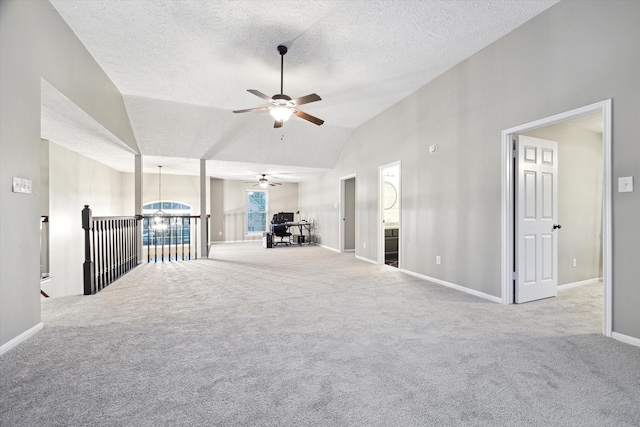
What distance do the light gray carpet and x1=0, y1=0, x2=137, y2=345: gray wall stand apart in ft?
1.09

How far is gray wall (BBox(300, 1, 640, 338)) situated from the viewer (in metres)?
2.28

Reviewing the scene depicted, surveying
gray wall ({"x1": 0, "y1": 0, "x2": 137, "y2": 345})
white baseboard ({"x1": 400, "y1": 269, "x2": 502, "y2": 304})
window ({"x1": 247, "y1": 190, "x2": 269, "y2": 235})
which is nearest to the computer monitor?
window ({"x1": 247, "y1": 190, "x2": 269, "y2": 235})

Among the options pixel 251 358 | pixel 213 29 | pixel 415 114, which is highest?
pixel 213 29

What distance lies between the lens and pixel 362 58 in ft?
11.9

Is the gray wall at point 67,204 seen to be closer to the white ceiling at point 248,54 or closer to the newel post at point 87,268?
the white ceiling at point 248,54

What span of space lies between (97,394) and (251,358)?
877 mm

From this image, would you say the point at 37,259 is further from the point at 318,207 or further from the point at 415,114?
the point at 318,207

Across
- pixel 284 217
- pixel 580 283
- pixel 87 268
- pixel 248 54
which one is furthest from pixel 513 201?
pixel 284 217

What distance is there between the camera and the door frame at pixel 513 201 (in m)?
2.35

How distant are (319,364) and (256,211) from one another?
9.64m

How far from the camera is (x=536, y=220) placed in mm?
3426

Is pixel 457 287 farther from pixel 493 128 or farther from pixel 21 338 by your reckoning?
pixel 21 338

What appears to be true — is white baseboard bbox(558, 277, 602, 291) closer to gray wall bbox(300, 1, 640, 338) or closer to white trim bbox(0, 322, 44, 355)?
gray wall bbox(300, 1, 640, 338)

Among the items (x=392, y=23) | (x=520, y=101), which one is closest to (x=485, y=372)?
(x=520, y=101)
